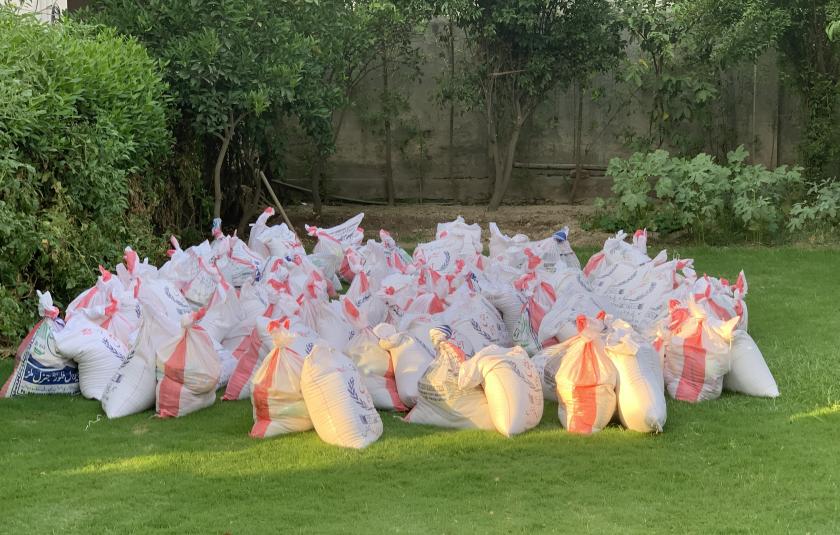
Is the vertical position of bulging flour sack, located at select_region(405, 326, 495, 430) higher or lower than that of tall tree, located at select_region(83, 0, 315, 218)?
lower

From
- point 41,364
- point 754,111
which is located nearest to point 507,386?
point 41,364

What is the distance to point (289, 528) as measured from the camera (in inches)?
121

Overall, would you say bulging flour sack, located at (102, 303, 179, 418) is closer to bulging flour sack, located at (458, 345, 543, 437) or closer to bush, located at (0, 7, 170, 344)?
bush, located at (0, 7, 170, 344)

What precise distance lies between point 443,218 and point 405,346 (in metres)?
6.49

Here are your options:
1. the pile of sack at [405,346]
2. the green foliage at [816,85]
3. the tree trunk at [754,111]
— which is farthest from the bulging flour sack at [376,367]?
the tree trunk at [754,111]

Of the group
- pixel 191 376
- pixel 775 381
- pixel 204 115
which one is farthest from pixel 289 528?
pixel 204 115

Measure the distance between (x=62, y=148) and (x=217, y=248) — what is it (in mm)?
1251

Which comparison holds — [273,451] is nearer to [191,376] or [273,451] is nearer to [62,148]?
[191,376]

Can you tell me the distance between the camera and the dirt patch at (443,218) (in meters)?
9.86

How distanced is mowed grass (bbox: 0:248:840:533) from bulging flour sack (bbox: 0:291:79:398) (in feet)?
0.39

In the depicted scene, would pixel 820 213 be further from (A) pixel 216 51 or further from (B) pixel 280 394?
(B) pixel 280 394

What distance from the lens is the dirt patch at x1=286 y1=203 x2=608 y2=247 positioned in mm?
9864

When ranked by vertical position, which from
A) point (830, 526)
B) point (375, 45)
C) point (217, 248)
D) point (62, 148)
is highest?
point (375, 45)

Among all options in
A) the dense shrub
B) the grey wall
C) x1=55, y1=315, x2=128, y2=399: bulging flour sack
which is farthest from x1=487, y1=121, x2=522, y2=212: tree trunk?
x1=55, y1=315, x2=128, y2=399: bulging flour sack
